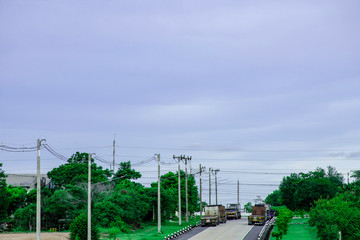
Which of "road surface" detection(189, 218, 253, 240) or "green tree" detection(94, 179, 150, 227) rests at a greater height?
"green tree" detection(94, 179, 150, 227)

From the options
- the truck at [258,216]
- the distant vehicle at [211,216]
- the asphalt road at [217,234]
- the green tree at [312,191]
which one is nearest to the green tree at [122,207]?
the distant vehicle at [211,216]

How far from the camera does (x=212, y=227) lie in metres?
65.8

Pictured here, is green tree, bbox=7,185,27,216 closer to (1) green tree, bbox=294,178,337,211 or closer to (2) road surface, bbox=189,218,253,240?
(2) road surface, bbox=189,218,253,240

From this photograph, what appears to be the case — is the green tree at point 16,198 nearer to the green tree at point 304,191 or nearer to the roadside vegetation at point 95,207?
the roadside vegetation at point 95,207

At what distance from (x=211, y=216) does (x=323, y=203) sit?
18.2 m

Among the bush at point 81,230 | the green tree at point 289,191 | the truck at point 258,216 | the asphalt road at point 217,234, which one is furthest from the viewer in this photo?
the green tree at point 289,191

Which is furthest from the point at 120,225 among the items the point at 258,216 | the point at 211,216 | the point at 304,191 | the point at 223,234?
the point at 304,191

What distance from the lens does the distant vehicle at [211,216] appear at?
67.1 metres

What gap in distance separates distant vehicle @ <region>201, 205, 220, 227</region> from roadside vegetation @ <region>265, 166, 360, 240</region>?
8496mm

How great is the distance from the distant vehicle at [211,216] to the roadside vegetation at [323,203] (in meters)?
8.50

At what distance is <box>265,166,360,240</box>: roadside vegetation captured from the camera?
41.6 m

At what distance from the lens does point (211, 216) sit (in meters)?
68.2

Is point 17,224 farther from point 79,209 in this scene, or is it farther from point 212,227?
point 212,227

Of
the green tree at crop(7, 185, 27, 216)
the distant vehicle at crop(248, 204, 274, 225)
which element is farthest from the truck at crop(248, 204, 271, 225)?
the green tree at crop(7, 185, 27, 216)
